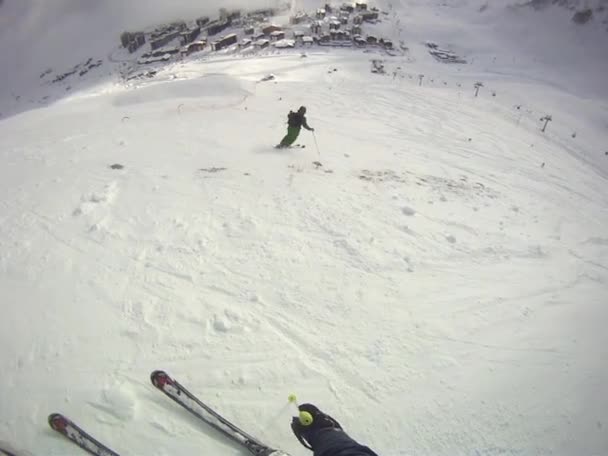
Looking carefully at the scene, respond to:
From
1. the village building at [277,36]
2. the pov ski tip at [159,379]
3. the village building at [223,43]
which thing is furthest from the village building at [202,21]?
the pov ski tip at [159,379]

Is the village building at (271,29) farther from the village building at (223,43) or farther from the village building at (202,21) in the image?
the village building at (202,21)

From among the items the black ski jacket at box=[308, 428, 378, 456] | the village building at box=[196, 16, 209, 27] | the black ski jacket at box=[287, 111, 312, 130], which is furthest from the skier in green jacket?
the village building at box=[196, 16, 209, 27]

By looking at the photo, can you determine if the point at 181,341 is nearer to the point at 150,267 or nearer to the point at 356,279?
the point at 150,267

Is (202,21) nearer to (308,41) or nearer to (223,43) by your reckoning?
(223,43)

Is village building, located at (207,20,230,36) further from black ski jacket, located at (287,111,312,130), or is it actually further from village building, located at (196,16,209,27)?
black ski jacket, located at (287,111,312,130)

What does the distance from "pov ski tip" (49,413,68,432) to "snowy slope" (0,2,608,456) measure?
216mm

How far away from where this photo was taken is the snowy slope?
3473mm

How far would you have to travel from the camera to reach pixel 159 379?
132 inches

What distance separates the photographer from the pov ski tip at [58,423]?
3.00 meters

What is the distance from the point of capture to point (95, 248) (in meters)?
5.23

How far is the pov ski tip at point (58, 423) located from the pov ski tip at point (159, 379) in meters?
0.76

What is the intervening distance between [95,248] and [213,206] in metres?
2.06

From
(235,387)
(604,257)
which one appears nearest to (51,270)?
(235,387)

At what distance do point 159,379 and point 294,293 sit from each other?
2006 millimetres
